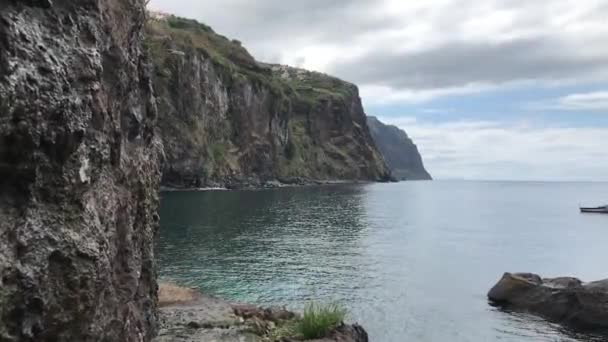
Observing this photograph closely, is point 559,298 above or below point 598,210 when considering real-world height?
below

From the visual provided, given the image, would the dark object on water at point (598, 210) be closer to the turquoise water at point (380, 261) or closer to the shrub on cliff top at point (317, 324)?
the turquoise water at point (380, 261)

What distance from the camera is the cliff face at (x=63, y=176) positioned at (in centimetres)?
984

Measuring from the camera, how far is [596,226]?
353ft

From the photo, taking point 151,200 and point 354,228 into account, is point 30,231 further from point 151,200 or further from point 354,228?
point 354,228

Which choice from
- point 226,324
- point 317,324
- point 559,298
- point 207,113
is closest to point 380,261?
point 559,298

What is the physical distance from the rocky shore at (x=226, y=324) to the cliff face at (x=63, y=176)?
7.30 metres

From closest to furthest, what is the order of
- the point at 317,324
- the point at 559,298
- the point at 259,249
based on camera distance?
the point at 317,324, the point at 559,298, the point at 259,249

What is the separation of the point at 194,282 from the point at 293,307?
32.6 ft

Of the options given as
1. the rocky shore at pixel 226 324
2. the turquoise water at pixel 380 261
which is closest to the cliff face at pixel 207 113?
the turquoise water at pixel 380 261

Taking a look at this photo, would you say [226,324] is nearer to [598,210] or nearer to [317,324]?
[317,324]

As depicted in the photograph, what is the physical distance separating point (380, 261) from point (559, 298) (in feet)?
74.1

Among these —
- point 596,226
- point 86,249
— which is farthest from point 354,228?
point 86,249

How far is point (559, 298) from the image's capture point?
38.0m

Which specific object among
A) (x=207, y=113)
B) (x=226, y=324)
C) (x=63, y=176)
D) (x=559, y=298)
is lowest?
(x=559, y=298)
